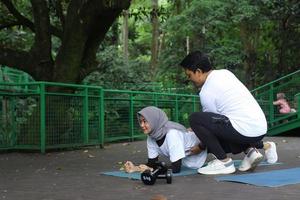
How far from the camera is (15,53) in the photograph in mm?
12500

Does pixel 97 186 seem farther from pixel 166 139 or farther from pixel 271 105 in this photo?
pixel 271 105

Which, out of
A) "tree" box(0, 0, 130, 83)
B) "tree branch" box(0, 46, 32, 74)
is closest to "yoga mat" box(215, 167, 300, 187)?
"tree" box(0, 0, 130, 83)

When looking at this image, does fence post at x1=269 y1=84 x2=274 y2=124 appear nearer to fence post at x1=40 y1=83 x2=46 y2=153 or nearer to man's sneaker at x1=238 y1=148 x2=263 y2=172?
fence post at x1=40 y1=83 x2=46 y2=153

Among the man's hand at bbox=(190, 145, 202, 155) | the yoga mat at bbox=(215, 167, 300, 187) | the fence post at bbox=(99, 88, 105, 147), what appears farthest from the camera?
the fence post at bbox=(99, 88, 105, 147)

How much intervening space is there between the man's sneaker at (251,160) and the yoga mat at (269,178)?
17 cm

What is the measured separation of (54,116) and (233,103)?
5.03m

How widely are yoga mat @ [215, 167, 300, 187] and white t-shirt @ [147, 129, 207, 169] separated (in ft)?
2.06

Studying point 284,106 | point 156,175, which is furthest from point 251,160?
point 284,106

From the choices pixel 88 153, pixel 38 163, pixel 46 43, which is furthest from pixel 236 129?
pixel 46 43

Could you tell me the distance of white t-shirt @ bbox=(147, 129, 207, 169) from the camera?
6.86 metres

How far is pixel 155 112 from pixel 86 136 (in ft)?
17.0

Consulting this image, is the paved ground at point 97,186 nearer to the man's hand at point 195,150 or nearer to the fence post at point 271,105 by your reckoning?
the man's hand at point 195,150

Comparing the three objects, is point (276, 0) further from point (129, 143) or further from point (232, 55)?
point (129, 143)

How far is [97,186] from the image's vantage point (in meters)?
6.14
